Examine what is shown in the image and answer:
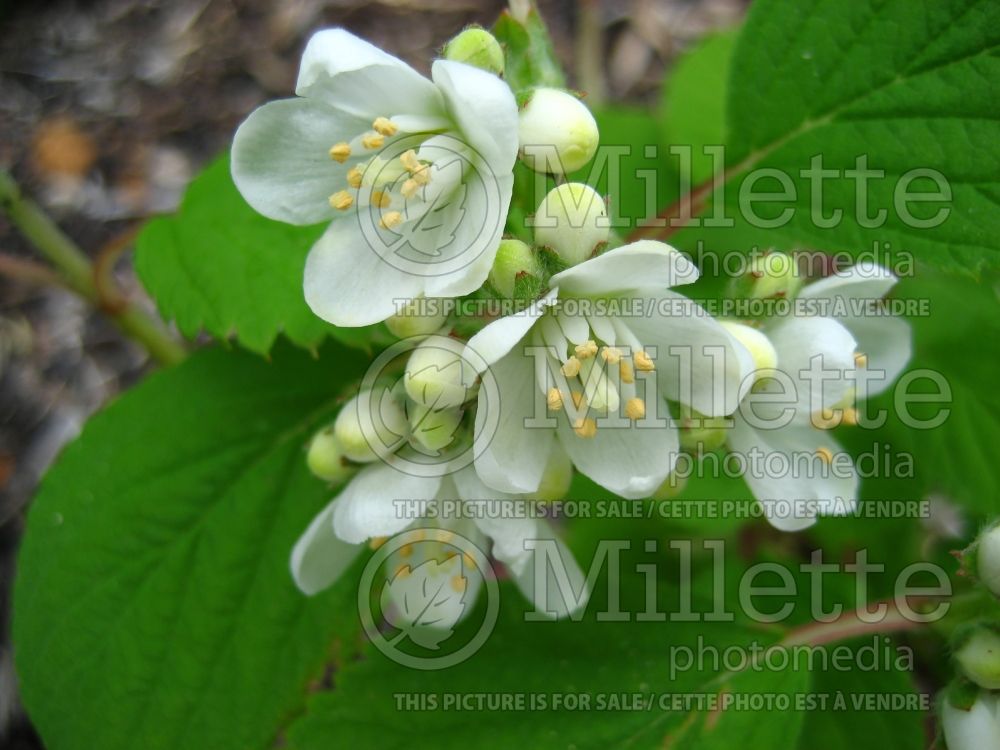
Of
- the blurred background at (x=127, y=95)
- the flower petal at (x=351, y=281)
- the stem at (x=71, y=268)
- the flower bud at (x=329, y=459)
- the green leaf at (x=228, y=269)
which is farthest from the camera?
the blurred background at (x=127, y=95)

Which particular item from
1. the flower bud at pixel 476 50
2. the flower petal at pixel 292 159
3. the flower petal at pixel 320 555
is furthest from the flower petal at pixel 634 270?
the flower petal at pixel 320 555

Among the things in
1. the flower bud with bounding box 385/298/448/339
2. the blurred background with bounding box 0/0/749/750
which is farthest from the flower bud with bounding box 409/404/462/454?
the blurred background with bounding box 0/0/749/750

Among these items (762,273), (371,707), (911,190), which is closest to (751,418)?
(762,273)

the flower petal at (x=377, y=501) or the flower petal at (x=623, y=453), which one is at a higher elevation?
the flower petal at (x=623, y=453)

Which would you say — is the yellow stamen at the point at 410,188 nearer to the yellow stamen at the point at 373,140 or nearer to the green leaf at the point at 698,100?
the yellow stamen at the point at 373,140

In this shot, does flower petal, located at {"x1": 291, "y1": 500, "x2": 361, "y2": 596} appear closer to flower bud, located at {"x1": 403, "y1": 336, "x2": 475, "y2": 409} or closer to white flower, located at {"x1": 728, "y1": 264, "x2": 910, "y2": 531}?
flower bud, located at {"x1": 403, "y1": 336, "x2": 475, "y2": 409}

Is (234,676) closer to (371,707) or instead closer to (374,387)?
(371,707)

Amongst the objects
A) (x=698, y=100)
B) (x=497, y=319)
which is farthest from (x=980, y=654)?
(x=698, y=100)
